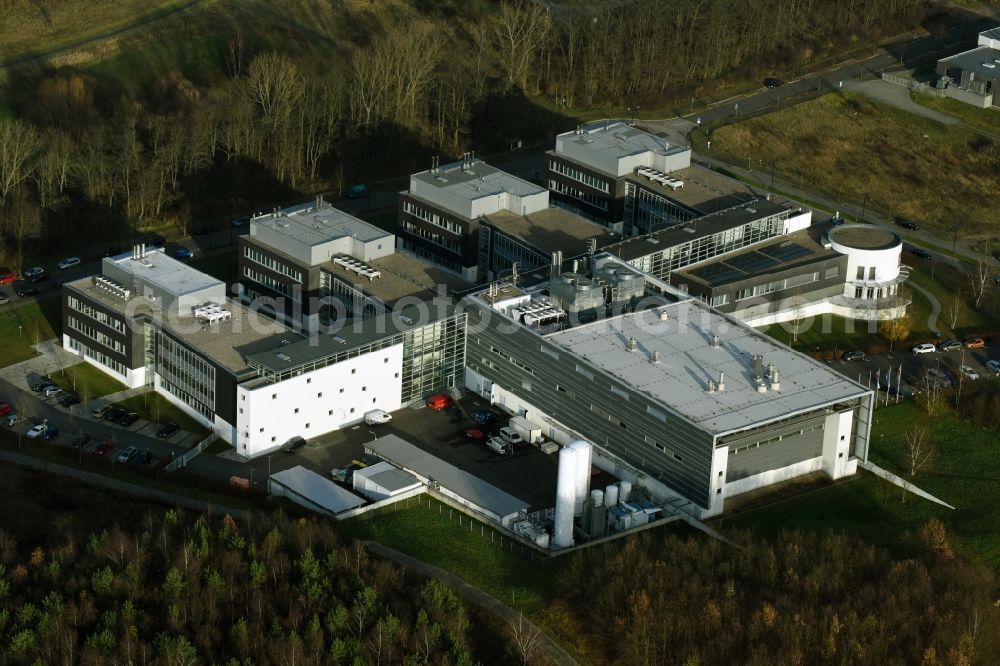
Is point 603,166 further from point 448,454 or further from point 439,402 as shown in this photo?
point 448,454

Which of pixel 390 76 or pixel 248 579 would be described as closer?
pixel 248 579

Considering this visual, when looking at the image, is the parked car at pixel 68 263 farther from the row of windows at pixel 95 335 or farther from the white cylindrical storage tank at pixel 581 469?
the white cylindrical storage tank at pixel 581 469

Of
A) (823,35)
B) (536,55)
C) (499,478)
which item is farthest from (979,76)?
(499,478)

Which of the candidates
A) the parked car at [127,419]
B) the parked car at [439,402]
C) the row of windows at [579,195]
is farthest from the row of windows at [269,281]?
the row of windows at [579,195]

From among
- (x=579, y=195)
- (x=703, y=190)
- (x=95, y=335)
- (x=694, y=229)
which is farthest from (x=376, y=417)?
(x=703, y=190)

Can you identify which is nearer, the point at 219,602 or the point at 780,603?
the point at 219,602

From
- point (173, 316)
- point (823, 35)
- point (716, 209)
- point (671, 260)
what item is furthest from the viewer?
point (823, 35)

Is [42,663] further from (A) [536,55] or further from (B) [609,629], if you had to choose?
(A) [536,55]
